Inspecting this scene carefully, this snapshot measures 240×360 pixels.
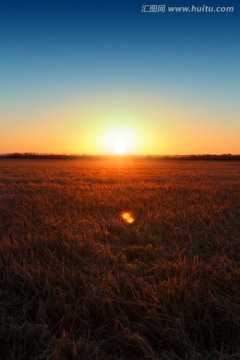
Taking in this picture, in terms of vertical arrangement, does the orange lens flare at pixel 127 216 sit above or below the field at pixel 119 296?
below

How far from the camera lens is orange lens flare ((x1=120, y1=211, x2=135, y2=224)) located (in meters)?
6.45

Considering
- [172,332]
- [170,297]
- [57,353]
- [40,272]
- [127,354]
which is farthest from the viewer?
[40,272]

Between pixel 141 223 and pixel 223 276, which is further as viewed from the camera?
pixel 141 223

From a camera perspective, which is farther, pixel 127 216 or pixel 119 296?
pixel 127 216

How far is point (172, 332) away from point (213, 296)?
0.69m

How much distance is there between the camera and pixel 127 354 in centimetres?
231

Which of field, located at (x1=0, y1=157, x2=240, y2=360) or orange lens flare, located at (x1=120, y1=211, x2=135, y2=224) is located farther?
orange lens flare, located at (x1=120, y1=211, x2=135, y2=224)

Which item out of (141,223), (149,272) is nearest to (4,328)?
(149,272)

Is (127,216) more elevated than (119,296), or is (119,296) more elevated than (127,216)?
(119,296)

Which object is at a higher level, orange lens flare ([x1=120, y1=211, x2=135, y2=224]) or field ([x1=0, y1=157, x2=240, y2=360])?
field ([x1=0, y1=157, x2=240, y2=360])

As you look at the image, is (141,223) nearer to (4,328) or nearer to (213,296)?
(213,296)

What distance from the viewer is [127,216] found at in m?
6.96

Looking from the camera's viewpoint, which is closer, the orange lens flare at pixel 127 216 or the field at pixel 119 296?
the field at pixel 119 296

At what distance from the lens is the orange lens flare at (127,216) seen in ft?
21.2
